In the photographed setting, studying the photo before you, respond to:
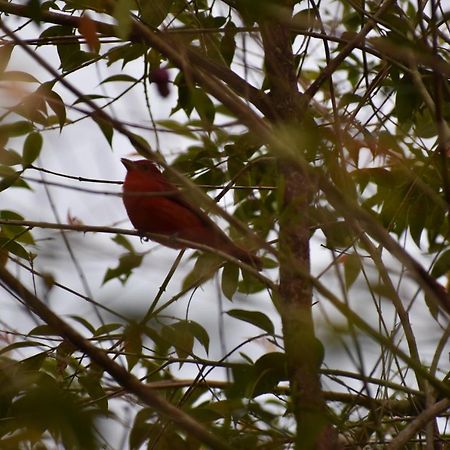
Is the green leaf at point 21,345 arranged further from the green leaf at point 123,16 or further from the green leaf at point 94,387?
the green leaf at point 123,16

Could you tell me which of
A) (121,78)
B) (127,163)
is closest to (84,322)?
(121,78)

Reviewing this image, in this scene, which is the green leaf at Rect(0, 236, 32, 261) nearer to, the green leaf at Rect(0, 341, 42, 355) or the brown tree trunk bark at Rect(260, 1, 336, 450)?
the green leaf at Rect(0, 341, 42, 355)

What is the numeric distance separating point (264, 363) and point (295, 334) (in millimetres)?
345

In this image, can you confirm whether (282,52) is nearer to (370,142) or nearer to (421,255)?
(370,142)

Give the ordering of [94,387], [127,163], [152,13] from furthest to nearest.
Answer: [127,163], [152,13], [94,387]

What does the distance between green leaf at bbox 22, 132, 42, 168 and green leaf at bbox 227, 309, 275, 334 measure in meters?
1.03

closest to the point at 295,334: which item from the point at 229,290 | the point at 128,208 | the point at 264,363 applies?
the point at 264,363

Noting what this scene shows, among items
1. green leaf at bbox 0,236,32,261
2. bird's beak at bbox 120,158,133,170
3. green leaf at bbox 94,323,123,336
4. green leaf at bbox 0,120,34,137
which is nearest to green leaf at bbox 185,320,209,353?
green leaf at bbox 94,323,123,336

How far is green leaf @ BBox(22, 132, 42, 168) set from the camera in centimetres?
329

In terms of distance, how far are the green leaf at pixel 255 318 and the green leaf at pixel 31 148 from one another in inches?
40.4

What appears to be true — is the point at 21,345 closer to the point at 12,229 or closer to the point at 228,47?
the point at 12,229

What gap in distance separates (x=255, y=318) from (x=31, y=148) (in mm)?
1113

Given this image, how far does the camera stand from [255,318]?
2.84 m

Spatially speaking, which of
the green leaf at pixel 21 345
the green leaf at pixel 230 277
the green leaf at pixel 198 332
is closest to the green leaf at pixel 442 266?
the green leaf at pixel 230 277
